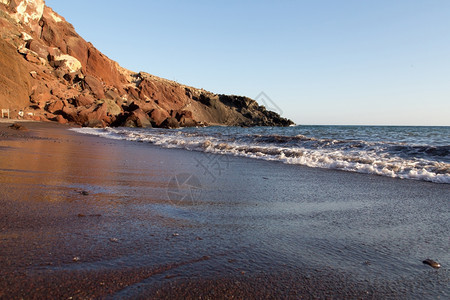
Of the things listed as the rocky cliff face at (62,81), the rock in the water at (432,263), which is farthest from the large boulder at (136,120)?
the rock in the water at (432,263)

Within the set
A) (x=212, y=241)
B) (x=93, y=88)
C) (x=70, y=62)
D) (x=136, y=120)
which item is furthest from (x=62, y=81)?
(x=212, y=241)

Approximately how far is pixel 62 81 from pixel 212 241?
1579 inches

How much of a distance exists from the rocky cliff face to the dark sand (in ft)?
93.5

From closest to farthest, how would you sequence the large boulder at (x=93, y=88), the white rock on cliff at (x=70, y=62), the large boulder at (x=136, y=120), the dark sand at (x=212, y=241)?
the dark sand at (x=212, y=241) → the large boulder at (x=136, y=120) → the large boulder at (x=93, y=88) → the white rock on cliff at (x=70, y=62)

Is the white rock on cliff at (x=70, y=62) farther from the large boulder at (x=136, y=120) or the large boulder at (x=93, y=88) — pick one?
the large boulder at (x=136, y=120)

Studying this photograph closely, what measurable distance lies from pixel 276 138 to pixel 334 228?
1173 cm

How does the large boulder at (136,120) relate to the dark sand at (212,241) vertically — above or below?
above

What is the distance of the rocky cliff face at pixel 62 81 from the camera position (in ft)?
95.4

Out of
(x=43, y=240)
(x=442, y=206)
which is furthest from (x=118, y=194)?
(x=442, y=206)

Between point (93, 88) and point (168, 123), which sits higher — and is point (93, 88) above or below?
above

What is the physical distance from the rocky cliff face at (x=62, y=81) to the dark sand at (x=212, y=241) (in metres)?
28.5

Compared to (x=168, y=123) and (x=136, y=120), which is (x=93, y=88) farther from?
(x=168, y=123)

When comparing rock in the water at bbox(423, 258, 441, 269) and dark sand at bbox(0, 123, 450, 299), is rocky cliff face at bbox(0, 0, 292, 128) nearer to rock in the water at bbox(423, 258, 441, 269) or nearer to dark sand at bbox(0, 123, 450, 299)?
dark sand at bbox(0, 123, 450, 299)

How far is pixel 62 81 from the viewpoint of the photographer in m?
36.2
